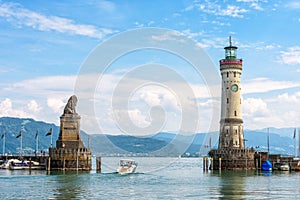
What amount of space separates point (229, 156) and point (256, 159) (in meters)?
8.20

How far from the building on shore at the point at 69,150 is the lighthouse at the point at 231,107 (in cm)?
3498

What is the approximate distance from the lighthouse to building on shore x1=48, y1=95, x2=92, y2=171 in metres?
35.0

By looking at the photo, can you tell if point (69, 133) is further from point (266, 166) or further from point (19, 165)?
point (266, 166)

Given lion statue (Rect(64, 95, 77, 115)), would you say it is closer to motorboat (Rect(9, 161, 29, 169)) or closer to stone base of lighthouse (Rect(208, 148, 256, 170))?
motorboat (Rect(9, 161, 29, 169))

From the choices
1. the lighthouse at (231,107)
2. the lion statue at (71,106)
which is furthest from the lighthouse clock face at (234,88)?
the lion statue at (71,106)

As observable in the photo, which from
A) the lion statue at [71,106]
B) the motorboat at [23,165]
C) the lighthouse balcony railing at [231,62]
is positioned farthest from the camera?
the motorboat at [23,165]

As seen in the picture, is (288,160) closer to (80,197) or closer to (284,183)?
(284,183)

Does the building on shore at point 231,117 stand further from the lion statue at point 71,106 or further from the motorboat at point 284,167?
the lion statue at point 71,106

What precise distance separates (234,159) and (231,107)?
1326cm

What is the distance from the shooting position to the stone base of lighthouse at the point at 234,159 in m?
123

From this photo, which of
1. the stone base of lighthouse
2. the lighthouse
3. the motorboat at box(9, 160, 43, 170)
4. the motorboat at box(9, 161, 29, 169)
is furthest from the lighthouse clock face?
the motorboat at box(9, 161, 29, 169)

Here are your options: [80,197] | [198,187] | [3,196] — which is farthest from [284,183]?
[3,196]

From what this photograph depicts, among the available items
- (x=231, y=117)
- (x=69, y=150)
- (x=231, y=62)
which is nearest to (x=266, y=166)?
(x=231, y=117)

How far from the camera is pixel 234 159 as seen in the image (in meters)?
123
